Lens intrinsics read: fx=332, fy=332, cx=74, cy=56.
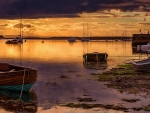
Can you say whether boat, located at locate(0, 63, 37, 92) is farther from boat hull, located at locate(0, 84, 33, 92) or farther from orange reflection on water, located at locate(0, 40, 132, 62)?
orange reflection on water, located at locate(0, 40, 132, 62)

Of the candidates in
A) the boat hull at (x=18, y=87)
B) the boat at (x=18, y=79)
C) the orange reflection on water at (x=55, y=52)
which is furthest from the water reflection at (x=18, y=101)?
the orange reflection on water at (x=55, y=52)

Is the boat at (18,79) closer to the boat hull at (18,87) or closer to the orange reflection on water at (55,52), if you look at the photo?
the boat hull at (18,87)

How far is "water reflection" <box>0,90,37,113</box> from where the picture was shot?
715 inches

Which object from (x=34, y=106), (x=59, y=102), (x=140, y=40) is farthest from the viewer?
(x=140, y=40)

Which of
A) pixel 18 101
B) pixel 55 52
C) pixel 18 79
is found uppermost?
pixel 55 52

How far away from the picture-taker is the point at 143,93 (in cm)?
2277

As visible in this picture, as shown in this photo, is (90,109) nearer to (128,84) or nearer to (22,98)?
(22,98)

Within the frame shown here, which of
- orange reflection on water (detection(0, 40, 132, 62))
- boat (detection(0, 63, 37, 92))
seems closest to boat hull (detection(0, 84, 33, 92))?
boat (detection(0, 63, 37, 92))

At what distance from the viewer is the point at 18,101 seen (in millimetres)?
20312

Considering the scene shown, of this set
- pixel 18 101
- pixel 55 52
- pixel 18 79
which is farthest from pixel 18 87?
pixel 55 52

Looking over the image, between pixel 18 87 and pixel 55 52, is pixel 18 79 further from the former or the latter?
pixel 55 52

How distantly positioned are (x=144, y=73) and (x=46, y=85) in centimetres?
1188

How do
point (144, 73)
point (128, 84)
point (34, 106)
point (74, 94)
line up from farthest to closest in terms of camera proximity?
point (144, 73) → point (128, 84) → point (74, 94) → point (34, 106)

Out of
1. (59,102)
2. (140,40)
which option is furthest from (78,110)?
(140,40)
